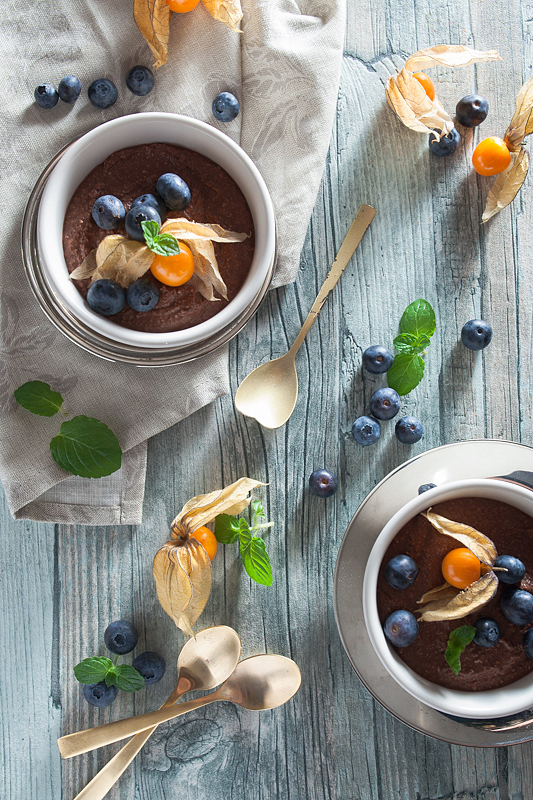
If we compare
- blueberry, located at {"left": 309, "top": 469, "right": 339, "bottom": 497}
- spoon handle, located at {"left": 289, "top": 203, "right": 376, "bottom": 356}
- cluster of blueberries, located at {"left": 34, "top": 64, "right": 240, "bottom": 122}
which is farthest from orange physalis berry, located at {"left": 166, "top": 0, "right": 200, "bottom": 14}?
blueberry, located at {"left": 309, "top": 469, "right": 339, "bottom": 497}

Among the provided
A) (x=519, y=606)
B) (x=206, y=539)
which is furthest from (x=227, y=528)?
(x=519, y=606)

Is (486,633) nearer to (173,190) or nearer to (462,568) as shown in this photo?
(462,568)

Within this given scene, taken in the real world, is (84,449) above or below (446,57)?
below

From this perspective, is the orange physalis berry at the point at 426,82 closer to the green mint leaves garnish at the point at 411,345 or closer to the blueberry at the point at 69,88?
the green mint leaves garnish at the point at 411,345

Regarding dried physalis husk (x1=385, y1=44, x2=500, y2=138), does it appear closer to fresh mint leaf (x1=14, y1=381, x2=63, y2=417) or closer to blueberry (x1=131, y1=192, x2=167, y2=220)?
blueberry (x1=131, y1=192, x2=167, y2=220)

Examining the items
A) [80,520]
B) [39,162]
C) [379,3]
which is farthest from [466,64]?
[80,520]

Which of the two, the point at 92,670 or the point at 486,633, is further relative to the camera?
the point at 92,670

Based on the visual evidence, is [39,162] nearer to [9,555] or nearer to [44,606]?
[9,555]
